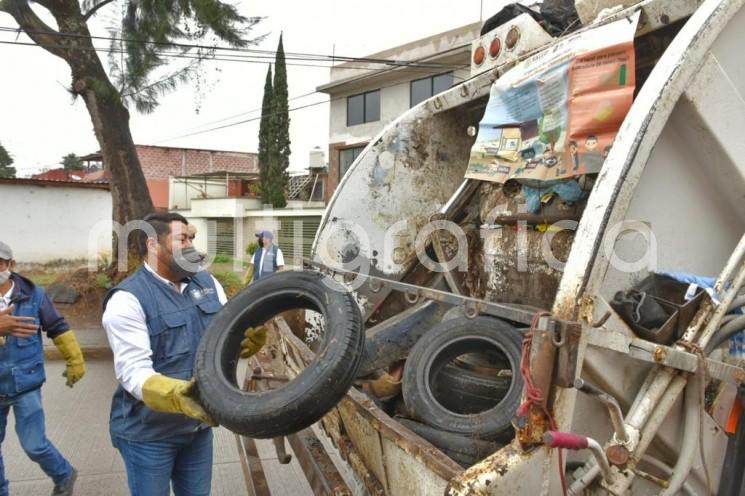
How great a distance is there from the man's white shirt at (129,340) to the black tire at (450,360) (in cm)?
106

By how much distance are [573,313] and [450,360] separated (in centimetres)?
108

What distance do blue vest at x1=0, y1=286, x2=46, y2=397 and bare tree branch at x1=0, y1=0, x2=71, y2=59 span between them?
24.0 feet

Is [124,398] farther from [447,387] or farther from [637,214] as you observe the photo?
[637,214]

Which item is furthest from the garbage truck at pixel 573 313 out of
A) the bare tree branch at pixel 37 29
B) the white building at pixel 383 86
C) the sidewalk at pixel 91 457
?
the white building at pixel 383 86

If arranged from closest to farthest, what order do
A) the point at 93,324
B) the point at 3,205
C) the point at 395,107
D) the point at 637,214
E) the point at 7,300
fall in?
the point at 637,214 → the point at 7,300 → the point at 93,324 → the point at 3,205 → the point at 395,107

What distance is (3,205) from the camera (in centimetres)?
1426

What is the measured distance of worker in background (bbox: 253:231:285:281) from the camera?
727 centimetres

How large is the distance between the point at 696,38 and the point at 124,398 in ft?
8.23

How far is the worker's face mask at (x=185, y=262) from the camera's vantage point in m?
2.49

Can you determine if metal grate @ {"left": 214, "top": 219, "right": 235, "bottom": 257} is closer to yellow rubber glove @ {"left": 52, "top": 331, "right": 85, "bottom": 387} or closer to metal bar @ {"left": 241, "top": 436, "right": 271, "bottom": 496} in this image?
yellow rubber glove @ {"left": 52, "top": 331, "right": 85, "bottom": 387}

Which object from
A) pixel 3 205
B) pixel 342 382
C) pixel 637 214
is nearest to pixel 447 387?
pixel 342 382

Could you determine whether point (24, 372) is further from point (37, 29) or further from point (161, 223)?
point (37, 29)

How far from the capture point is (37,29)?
30.1 ft

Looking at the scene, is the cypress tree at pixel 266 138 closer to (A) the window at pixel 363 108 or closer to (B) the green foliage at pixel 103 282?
(A) the window at pixel 363 108
